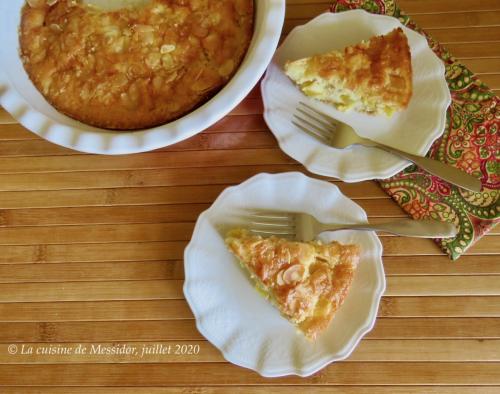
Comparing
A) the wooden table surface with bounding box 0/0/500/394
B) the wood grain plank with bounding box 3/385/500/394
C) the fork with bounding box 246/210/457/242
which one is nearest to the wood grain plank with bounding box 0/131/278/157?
the wooden table surface with bounding box 0/0/500/394

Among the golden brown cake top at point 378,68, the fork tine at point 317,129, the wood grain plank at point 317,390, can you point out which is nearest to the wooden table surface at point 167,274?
the wood grain plank at point 317,390

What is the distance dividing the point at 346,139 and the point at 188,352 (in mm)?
717

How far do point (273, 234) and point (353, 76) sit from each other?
19.5 inches

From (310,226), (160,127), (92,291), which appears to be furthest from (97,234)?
(310,226)

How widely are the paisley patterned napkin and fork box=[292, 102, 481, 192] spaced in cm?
5

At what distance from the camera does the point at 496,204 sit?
51.7 inches

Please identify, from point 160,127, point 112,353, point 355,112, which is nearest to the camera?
point 160,127

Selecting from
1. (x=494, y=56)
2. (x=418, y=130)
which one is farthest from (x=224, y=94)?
(x=494, y=56)

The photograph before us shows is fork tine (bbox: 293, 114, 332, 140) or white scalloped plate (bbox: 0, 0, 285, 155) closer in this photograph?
white scalloped plate (bbox: 0, 0, 285, 155)

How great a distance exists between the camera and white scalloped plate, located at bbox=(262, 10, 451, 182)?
131 centimetres

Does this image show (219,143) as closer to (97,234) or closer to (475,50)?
(97,234)

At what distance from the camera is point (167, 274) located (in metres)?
1.33

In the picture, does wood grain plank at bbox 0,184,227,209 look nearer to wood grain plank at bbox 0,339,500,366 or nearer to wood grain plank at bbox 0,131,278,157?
wood grain plank at bbox 0,131,278,157

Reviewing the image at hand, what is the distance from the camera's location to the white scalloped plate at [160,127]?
115cm
